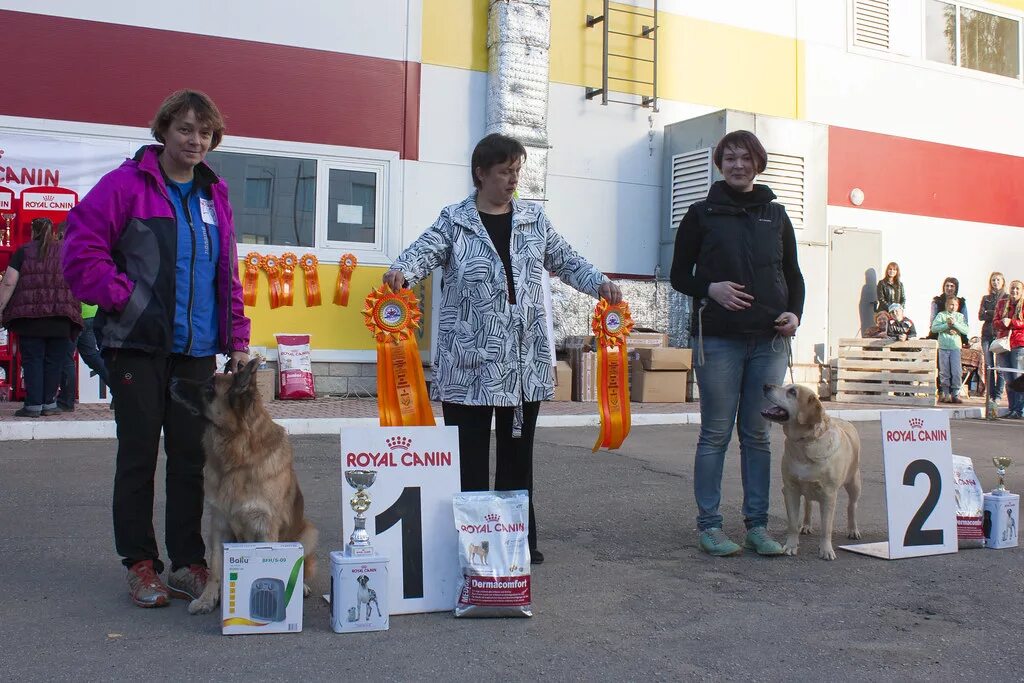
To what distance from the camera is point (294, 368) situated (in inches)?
439

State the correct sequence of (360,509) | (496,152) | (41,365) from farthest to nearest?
(41,365)
(496,152)
(360,509)

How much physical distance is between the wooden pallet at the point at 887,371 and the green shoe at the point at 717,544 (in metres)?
9.54

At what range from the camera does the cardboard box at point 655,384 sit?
1212 cm

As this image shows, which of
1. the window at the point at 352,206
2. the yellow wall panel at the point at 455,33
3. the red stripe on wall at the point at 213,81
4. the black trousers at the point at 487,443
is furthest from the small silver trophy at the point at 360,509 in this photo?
the yellow wall panel at the point at 455,33

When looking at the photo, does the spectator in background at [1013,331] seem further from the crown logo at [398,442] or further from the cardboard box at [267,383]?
the crown logo at [398,442]

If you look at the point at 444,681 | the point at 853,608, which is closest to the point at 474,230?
the point at 444,681

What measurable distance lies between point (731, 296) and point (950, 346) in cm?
1093

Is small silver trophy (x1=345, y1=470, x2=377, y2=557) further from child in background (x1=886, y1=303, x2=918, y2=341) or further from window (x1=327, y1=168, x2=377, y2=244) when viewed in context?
child in background (x1=886, y1=303, x2=918, y2=341)

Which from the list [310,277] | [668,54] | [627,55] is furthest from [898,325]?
[310,277]

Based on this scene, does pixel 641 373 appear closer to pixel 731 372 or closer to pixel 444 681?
pixel 731 372

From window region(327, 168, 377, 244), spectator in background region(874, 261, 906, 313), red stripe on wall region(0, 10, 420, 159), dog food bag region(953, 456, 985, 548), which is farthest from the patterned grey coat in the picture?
spectator in background region(874, 261, 906, 313)

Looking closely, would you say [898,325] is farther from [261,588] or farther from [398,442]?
[261,588]

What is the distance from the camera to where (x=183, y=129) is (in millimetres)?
3627

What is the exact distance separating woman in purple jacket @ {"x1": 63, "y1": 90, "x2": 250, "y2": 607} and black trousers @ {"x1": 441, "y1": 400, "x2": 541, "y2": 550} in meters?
1.02
